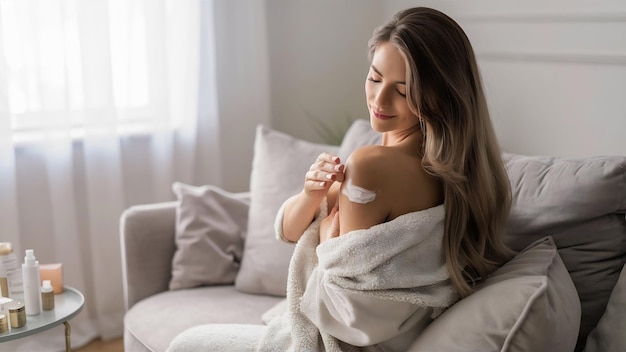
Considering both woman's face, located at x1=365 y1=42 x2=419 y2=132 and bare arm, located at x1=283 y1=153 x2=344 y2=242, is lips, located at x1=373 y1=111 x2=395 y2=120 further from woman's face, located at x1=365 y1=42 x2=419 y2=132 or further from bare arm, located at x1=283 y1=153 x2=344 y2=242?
bare arm, located at x1=283 y1=153 x2=344 y2=242

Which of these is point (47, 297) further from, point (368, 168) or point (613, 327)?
point (613, 327)

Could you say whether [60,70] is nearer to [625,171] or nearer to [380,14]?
[380,14]

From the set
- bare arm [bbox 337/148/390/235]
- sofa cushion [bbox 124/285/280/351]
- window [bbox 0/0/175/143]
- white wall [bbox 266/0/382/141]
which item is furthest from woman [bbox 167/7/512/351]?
white wall [bbox 266/0/382/141]

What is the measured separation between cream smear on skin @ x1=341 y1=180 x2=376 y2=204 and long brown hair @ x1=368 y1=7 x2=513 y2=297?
5.6 inches

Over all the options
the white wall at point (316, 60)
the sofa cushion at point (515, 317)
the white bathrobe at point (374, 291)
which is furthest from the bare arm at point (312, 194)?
the white wall at point (316, 60)

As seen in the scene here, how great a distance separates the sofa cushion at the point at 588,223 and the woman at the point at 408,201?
0.16 metres

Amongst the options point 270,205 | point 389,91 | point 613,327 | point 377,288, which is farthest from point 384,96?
point 270,205

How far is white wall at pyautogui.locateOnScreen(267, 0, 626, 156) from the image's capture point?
2404 mm

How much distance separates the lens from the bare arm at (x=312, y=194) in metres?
1.62

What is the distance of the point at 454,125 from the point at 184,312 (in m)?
1.07

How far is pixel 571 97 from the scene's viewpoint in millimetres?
2527

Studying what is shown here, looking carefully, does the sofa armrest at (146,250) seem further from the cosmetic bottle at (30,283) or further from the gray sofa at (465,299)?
the cosmetic bottle at (30,283)

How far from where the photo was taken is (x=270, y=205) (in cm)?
247

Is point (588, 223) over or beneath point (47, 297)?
over
